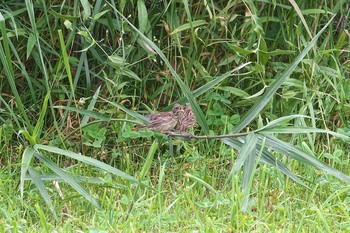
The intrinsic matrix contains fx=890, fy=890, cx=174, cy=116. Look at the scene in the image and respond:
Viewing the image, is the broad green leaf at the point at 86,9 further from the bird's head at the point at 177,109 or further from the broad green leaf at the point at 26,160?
the broad green leaf at the point at 26,160

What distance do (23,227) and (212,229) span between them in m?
0.70

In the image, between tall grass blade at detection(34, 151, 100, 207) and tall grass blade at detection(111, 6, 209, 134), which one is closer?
tall grass blade at detection(34, 151, 100, 207)

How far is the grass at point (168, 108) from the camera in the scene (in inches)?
136

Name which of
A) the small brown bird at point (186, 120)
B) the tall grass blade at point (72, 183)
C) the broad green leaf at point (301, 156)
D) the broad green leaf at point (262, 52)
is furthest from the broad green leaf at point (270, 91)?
the tall grass blade at point (72, 183)

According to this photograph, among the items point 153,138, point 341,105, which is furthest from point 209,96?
point 341,105

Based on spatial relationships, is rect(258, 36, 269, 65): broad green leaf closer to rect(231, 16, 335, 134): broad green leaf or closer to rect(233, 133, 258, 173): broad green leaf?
rect(231, 16, 335, 134): broad green leaf

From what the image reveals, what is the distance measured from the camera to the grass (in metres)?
3.45

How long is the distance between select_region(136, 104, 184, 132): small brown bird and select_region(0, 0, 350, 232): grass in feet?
0.31

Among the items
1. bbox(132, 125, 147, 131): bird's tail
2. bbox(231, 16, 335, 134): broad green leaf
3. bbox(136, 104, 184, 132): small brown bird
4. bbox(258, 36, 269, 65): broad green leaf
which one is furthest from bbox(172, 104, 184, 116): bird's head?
bbox(258, 36, 269, 65): broad green leaf

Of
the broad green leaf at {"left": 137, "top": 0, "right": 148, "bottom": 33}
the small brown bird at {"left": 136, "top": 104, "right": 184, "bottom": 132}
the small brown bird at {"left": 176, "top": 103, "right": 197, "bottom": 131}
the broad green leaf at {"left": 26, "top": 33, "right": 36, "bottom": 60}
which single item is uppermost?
the broad green leaf at {"left": 137, "top": 0, "right": 148, "bottom": 33}

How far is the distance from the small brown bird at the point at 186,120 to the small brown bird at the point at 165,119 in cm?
3

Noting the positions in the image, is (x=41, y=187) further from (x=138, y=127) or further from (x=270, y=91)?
(x=270, y=91)

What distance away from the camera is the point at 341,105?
172 inches

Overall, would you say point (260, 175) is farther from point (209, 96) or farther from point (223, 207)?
point (209, 96)
